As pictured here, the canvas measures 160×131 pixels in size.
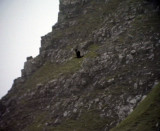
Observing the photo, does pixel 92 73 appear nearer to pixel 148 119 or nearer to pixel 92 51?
pixel 92 51

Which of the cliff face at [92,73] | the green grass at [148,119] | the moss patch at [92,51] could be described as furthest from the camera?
the moss patch at [92,51]

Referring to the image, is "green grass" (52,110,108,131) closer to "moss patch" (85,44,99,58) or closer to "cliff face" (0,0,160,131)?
"cliff face" (0,0,160,131)

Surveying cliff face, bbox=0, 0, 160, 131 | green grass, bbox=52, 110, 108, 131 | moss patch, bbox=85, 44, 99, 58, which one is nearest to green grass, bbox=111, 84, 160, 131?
cliff face, bbox=0, 0, 160, 131

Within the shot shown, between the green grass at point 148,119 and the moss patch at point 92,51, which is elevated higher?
the moss patch at point 92,51

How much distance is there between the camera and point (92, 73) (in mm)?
94875

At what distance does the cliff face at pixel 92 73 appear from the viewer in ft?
259

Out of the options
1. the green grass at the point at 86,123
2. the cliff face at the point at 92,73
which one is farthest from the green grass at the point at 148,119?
the green grass at the point at 86,123

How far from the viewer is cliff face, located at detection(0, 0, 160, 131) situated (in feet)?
259

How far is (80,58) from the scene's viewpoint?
113 metres

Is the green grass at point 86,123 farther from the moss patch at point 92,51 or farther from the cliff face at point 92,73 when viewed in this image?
the moss patch at point 92,51

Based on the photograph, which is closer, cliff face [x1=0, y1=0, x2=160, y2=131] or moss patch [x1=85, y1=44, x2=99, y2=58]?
cliff face [x1=0, y1=0, x2=160, y2=131]

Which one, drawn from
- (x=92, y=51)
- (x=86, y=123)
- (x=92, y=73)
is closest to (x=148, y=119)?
(x=86, y=123)

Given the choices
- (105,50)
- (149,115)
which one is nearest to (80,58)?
(105,50)

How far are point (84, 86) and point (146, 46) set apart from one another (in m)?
24.8
